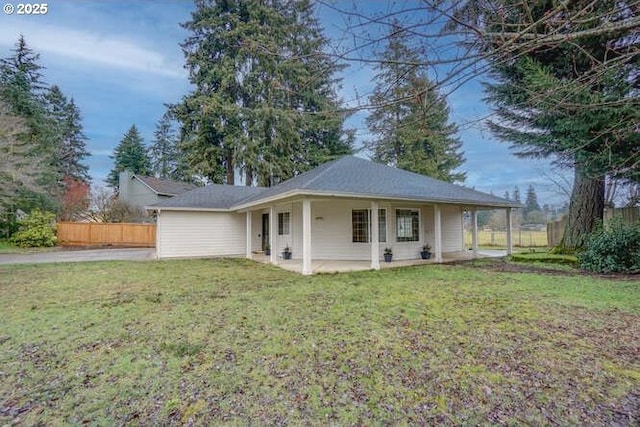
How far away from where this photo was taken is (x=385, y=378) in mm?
3068

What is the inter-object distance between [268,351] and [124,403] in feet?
4.69

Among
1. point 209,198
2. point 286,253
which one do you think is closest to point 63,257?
point 209,198

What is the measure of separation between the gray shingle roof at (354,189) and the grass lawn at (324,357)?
3.51 metres

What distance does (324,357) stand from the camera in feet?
11.5

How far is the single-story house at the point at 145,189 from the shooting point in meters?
25.5

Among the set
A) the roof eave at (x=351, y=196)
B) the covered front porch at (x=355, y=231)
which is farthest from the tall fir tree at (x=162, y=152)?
the covered front porch at (x=355, y=231)

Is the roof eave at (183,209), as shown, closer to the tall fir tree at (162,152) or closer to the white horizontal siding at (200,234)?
the white horizontal siding at (200,234)

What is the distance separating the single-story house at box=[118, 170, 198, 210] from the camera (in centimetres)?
2548

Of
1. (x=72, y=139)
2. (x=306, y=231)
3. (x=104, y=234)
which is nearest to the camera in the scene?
(x=306, y=231)

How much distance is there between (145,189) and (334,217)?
2064 cm

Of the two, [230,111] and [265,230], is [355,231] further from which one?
[230,111]

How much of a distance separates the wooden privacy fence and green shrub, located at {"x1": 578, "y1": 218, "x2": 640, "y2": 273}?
21.9m

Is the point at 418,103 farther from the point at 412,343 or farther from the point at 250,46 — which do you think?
the point at 412,343

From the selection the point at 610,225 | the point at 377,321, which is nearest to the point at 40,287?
the point at 377,321
